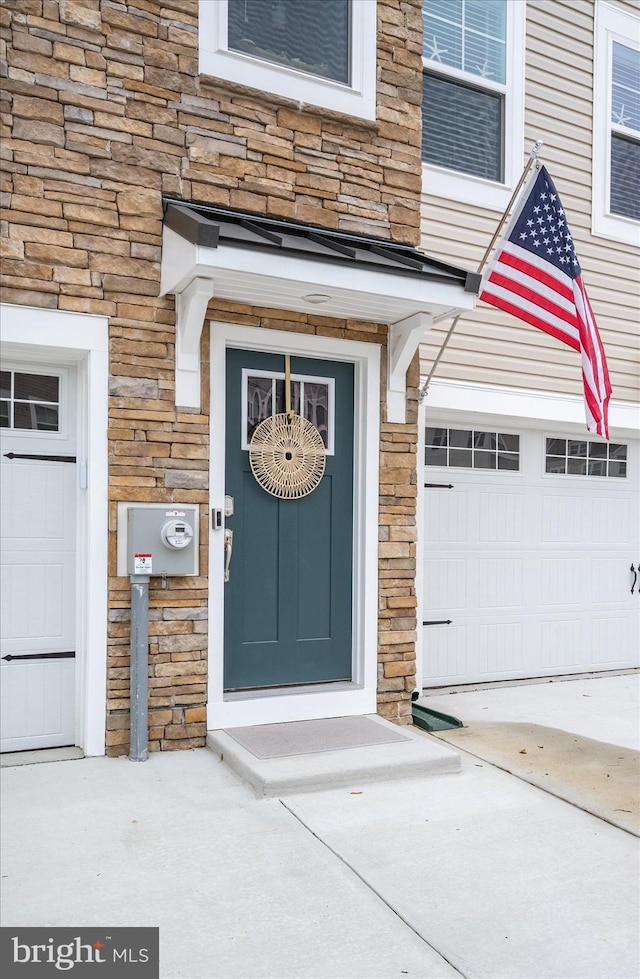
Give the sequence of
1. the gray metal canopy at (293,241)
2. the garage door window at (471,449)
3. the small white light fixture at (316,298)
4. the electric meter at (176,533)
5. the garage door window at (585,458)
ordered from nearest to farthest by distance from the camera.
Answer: the gray metal canopy at (293,241)
the electric meter at (176,533)
the small white light fixture at (316,298)
the garage door window at (471,449)
the garage door window at (585,458)

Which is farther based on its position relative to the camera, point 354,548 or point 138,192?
point 354,548

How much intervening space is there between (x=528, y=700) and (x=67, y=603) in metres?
3.29

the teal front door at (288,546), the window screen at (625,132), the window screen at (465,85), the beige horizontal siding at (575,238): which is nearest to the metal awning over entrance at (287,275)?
the teal front door at (288,546)

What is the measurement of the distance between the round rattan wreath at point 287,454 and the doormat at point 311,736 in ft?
4.37

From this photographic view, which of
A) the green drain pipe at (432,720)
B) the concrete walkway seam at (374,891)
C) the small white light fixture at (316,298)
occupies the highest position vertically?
the small white light fixture at (316,298)

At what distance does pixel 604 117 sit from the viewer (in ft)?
21.5

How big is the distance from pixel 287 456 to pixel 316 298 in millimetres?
941

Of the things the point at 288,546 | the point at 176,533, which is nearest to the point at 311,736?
the point at 288,546

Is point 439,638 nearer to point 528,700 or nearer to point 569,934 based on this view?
point 528,700

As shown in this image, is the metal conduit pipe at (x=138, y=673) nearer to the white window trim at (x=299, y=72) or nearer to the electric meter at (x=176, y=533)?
the electric meter at (x=176, y=533)

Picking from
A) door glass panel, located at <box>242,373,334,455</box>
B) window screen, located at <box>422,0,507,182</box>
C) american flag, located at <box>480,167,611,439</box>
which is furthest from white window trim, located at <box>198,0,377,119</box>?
door glass panel, located at <box>242,373,334,455</box>

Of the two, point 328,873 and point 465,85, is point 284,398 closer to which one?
point 328,873

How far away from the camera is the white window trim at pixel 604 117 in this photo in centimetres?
651

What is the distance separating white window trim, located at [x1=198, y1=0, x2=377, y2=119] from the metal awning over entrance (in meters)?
0.76
